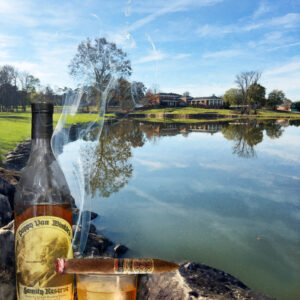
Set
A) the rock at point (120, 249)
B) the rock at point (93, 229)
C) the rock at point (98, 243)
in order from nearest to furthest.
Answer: the rock at point (98, 243)
the rock at point (120, 249)
the rock at point (93, 229)

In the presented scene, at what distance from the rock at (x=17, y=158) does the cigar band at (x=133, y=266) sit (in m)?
6.86

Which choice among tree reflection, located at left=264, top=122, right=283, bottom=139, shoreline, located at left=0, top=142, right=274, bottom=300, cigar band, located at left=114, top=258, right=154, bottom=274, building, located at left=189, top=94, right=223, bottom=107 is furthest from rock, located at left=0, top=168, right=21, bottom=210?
building, located at left=189, top=94, right=223, bottom=107

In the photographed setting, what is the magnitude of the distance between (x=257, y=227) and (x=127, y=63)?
519 centimetres

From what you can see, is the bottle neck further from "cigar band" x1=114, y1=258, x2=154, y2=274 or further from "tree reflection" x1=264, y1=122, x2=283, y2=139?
"tree reflection" x1=264, y1=122, x2=283, y2=139

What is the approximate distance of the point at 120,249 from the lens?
4.86 meters

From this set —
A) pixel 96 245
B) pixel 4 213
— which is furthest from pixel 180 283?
pixel 96 245

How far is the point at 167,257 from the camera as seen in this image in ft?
16.3

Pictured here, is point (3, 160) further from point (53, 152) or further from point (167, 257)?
point (53, 152)

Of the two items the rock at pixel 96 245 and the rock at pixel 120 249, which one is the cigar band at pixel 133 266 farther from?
the rock at pixel 120 249

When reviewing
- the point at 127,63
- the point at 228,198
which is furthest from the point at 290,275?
the point at 127,63

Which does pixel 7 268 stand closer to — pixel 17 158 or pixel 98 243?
pixel 98 243

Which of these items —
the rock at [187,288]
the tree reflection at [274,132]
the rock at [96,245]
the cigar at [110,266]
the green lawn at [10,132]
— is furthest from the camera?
the tree reflection at [274,132]

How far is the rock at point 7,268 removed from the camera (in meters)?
1.42

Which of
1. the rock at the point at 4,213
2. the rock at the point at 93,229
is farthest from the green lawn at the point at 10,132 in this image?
the rock at the point at 4,213
